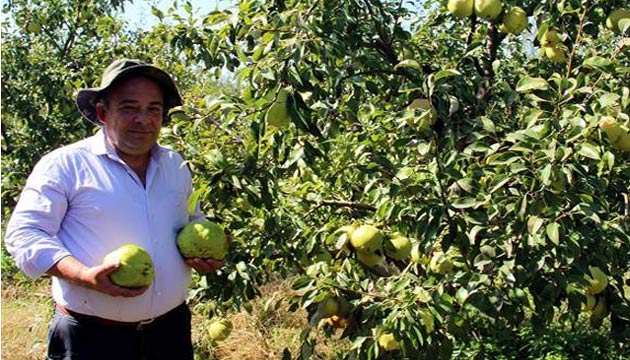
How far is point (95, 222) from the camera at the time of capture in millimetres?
1824

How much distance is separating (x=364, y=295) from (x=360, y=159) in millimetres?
421

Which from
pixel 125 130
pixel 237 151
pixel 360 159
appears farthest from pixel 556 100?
pixel 125 130

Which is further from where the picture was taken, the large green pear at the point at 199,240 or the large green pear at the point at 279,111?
the large green pear at the point at 199,240

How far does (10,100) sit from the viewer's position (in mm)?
4961

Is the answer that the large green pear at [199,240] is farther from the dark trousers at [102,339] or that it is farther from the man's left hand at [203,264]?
the dark trousers at [102,339]

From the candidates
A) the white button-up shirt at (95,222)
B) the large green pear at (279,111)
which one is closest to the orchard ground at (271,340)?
the white button-up shirt at (95,222)

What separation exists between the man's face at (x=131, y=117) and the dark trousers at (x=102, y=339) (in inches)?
16.4

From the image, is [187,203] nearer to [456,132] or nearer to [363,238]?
[363,238]

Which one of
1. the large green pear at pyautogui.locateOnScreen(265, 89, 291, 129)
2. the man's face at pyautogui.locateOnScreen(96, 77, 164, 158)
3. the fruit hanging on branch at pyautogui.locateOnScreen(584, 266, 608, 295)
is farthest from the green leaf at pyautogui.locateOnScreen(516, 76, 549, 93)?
the man's face at pyautogui.locateOnScreen(96, 77, 164, 158)

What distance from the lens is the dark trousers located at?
6.07 ft

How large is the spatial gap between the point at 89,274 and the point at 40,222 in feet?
0.55

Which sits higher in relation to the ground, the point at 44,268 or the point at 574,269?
the point at 44,268

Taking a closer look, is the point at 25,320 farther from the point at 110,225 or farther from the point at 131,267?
the point at 131,267

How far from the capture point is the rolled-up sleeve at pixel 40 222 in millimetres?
1721
